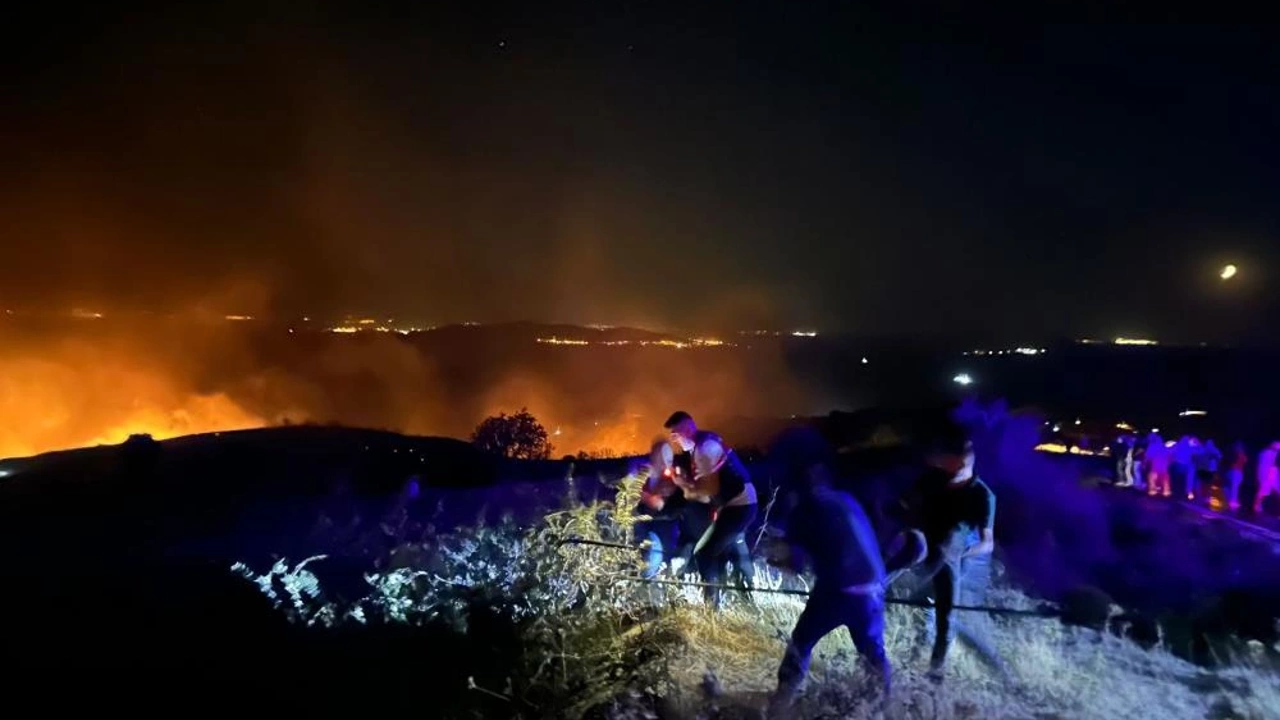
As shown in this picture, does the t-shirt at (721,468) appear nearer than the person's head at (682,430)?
Yes

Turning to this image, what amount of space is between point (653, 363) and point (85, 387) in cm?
3870

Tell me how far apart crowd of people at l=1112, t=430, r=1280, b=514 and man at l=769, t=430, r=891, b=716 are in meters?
11.0

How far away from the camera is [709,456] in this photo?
724 cm

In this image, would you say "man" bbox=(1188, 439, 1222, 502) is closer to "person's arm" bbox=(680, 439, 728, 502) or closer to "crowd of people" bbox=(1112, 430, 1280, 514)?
"crowd of people" bbox=(1112, 430, 1280, 514)

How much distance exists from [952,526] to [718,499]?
2021 mm

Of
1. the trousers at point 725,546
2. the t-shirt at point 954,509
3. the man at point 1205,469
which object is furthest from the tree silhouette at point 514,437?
the t-shirt at point 954,509

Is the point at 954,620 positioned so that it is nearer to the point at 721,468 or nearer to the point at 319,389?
the point at 721,468

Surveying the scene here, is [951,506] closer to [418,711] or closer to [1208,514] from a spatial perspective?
[418,711]

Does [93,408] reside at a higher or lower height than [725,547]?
higher

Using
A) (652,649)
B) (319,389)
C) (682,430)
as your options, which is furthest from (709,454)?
(319,389)

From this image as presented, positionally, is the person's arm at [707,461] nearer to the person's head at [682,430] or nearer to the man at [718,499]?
the man at [718,499]

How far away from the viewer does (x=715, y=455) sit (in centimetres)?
722

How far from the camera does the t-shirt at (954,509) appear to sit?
591cm

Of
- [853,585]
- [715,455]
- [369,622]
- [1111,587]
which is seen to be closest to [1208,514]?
[1111,587]
